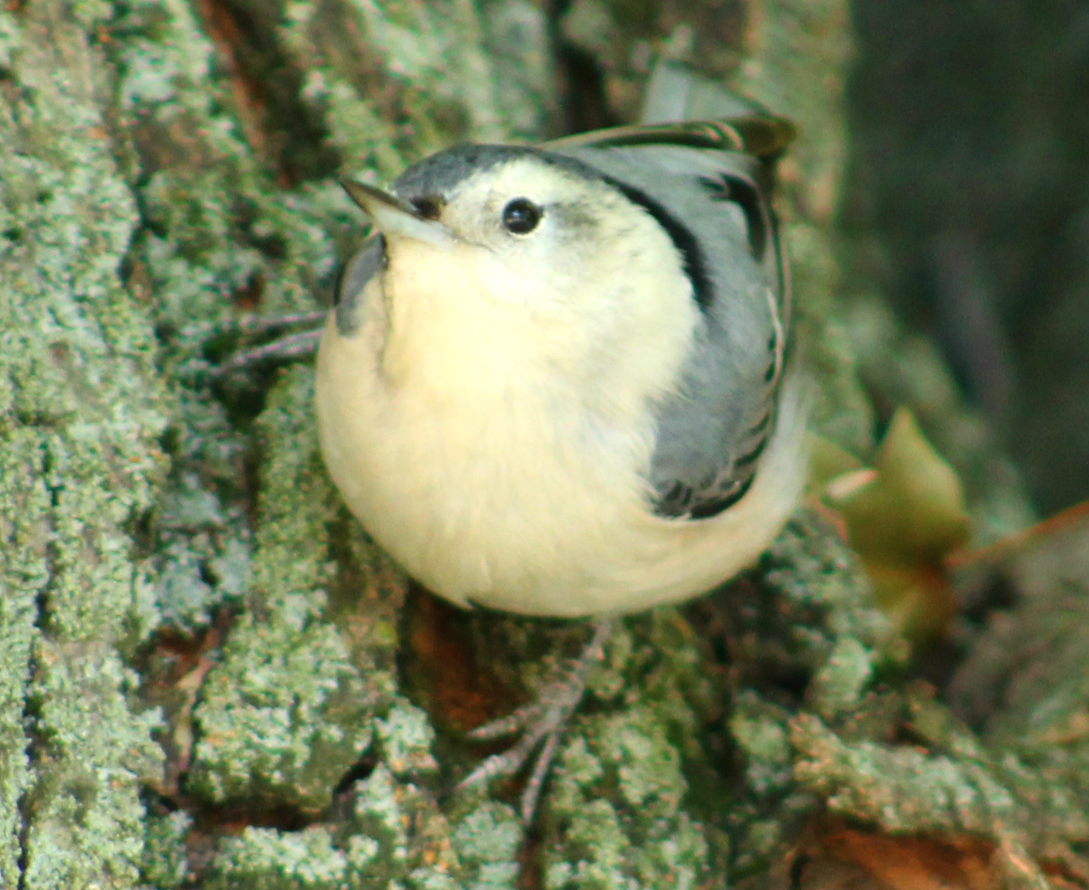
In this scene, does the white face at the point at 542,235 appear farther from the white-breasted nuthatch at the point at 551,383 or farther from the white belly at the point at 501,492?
the white belly at the point at 501,492

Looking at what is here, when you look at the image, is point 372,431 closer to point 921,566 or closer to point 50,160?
point 50,160

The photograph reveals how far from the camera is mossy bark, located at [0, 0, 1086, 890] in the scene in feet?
5.53

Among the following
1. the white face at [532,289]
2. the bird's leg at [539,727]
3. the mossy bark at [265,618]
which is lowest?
the bird's leg at [539,727]

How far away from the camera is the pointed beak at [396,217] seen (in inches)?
60.3

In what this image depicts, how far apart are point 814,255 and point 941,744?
4.16ft

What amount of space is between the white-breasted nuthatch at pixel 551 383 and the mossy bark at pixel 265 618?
0.64 feet

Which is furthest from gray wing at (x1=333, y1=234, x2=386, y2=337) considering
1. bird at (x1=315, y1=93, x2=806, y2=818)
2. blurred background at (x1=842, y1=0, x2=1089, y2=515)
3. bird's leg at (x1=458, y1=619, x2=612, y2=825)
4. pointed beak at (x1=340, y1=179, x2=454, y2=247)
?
blurred background at (x1=842, y1=0, x2=1089, y2=515)

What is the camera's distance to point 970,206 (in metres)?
3.65

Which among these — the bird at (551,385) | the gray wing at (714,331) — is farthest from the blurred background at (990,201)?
the bird at (551,385)

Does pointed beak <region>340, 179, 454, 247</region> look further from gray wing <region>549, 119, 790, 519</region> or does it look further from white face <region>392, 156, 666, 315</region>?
gray wing <region>549, 119, 790, 519</region>

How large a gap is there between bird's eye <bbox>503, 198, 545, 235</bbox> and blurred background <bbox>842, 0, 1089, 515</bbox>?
1939 mm

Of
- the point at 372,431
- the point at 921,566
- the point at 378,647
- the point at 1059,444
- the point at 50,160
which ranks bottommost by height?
the point at 1059,444

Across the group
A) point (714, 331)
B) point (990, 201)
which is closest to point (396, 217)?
point (714, 331)

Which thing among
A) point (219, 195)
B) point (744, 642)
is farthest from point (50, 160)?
point (744, 642)
